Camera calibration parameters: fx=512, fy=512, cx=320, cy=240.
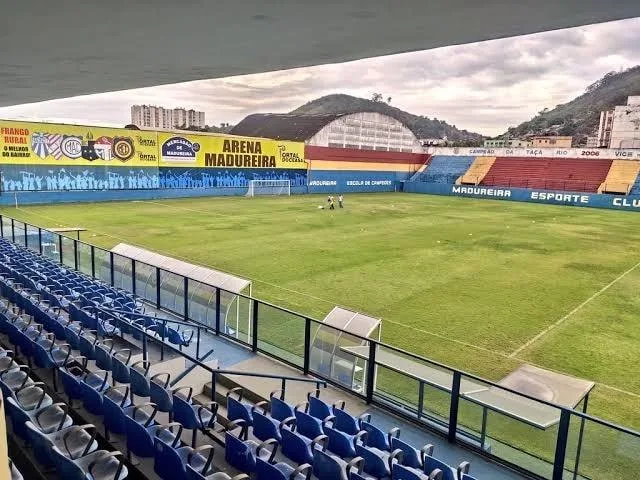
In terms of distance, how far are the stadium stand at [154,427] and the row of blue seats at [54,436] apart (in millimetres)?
12

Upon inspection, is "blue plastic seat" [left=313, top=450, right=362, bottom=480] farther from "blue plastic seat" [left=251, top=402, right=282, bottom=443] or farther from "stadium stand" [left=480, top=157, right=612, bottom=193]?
"stadium stand" [left=480, top=157, right=612, bottom=193]

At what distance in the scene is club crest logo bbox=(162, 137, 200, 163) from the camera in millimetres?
44062

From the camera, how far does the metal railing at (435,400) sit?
5.85m

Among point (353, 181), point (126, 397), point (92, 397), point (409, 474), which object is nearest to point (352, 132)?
point (353, 181)

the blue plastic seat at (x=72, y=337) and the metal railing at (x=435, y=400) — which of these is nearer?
the metal railing at (x=435, y=400)

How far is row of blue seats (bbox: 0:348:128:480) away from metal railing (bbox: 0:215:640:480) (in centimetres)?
167

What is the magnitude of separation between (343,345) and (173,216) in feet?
85.6

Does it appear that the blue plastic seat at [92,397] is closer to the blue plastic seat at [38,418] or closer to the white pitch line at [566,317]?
the blue plastic seat at [38,418]

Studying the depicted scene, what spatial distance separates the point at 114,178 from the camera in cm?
4041

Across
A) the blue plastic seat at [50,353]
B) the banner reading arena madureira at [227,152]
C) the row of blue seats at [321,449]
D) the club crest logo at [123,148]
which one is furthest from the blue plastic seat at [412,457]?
the banner reading arena madureira at [227,152]

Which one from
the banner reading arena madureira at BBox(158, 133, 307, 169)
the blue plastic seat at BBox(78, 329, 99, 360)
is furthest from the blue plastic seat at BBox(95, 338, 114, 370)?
the banner reading arena madureira at BBox(158, 133, 307, 169)

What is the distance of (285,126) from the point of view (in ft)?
249

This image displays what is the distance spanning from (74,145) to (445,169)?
4519 centimetres

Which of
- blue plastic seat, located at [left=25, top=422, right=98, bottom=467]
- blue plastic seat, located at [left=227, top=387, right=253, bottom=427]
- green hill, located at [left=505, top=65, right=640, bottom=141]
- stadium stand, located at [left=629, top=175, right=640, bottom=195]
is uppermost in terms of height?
green hill, located at [left=505, top=65, right=640, bottom=141]
